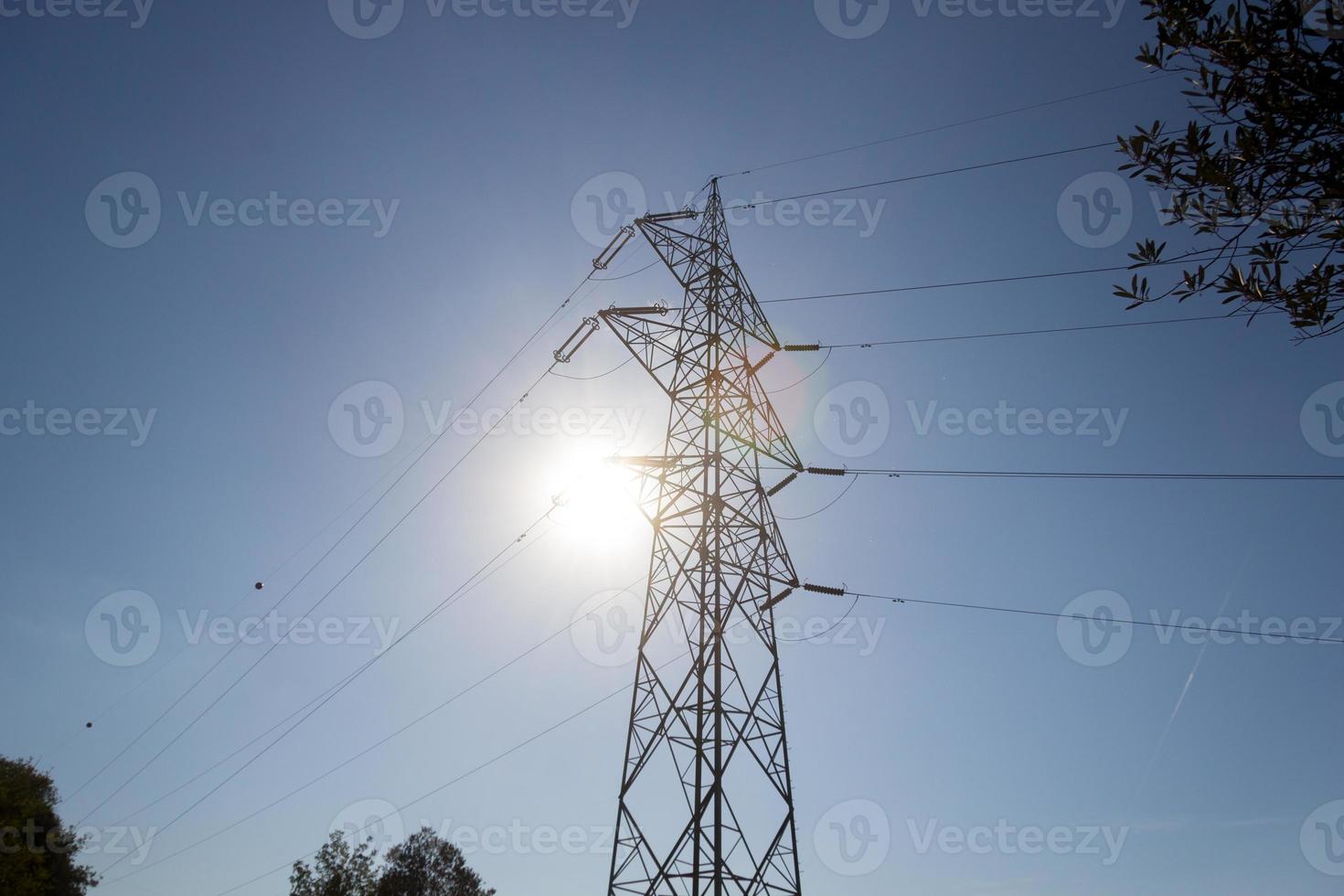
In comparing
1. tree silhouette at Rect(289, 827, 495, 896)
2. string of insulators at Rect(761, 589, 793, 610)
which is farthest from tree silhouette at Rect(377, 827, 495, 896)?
string of insulators at Rect(761, 589, 793, 610)

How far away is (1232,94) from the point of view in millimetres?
6871

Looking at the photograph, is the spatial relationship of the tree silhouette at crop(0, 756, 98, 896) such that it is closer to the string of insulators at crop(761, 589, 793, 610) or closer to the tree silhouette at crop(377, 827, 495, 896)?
the tree silhouette at crop(377, 827, 495, 896)

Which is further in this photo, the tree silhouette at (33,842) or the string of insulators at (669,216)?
the tree silhouette at (33,842)

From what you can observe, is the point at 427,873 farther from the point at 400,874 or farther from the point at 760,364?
the point at 760,364

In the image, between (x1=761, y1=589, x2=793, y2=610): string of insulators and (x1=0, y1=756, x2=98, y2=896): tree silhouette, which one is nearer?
(x1=761, y1=589, x2=793, y2=610): string of insulators

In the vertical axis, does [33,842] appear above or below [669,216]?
below

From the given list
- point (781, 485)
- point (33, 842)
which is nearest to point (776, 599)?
point (781, 485)

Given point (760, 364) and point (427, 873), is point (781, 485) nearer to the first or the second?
point (760, 364)

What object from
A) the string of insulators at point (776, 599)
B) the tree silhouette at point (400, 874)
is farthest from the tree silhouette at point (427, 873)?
the string of insulators at point (776, 599)

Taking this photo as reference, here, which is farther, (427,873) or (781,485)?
(427,873)

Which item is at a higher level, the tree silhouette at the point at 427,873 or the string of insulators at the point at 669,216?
the string of insulators at the point at 669,216

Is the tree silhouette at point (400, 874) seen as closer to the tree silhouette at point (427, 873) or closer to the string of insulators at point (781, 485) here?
the tree silhouette at point (427, 873)

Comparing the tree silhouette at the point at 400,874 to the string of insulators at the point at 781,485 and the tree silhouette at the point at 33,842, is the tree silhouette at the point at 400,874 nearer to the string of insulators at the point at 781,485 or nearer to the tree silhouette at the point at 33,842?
the tree silhouette at the point at 33,842

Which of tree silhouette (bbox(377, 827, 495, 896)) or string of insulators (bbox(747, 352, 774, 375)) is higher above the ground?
string of insulators (bbox(747, 352, 774, 375))
